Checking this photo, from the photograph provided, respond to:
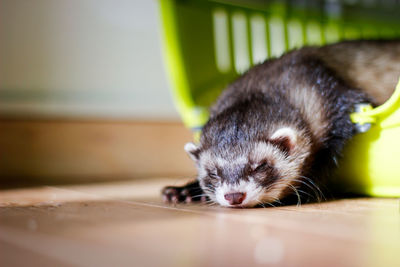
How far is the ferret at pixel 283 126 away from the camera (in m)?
1.21

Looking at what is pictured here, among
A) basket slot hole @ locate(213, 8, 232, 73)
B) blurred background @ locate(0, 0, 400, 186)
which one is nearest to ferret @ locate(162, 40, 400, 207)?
blurred background @ locate(0, 0, 400, 186)

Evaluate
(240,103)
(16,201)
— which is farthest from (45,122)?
(240,103)

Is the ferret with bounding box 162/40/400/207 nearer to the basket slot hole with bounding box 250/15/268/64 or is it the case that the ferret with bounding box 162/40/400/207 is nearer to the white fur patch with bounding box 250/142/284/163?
the white fur patch with bounding box 250/142/284/163

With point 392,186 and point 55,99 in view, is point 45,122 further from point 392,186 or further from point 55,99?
point 392,186

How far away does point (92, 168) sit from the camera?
96.5 inches

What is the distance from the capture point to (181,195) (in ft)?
4.48

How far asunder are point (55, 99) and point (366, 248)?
6.56ft

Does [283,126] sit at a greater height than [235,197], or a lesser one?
greater

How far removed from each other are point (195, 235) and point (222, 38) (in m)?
1.78

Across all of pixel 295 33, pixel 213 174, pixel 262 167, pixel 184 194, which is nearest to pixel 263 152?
pixel 262 167

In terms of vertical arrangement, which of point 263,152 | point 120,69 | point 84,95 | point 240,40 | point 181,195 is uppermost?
point 240,40

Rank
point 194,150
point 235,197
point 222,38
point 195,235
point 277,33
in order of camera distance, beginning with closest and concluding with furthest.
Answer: point 195,235 < point 235,197 < point 194,150 < point 222,38 < point 277,33

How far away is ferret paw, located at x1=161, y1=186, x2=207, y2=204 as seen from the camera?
1.34 meters

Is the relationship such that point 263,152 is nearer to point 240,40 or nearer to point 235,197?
point 235,197
